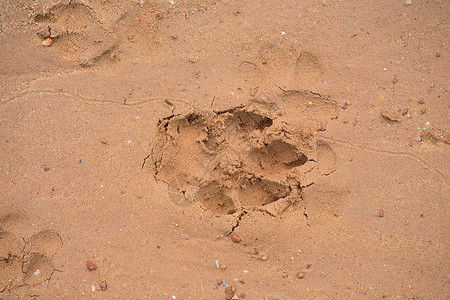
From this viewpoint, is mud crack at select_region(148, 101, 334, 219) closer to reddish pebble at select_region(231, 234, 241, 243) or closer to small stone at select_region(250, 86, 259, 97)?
small stone at select_region(250, 86, 259, 97)

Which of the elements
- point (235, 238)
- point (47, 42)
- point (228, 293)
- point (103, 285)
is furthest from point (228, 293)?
point (47, 42)

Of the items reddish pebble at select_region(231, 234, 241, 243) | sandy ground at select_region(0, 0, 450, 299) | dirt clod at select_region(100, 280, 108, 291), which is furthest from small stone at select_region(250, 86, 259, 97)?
dirt clod at select_region(100, 280, 108, 291)

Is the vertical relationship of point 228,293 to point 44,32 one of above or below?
below

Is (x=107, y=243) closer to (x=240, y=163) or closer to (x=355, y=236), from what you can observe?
(x=240, y=163)

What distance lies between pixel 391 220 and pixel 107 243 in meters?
2.26

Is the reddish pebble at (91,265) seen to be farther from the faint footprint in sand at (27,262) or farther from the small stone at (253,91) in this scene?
the small stone at (253,91)

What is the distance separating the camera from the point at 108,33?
307cm

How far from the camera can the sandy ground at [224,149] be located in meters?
2.80

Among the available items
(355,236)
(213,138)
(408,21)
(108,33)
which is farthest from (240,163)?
(408,21)

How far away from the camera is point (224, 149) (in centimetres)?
305

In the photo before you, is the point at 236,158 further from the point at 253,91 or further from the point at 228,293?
the point at 228,293

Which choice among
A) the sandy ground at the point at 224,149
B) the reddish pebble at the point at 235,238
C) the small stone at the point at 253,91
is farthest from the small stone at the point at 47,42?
the reddish pebble at the point at 235,238

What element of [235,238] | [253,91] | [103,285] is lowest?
[103,285]

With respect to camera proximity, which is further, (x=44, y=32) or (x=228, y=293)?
(x=44, y=32)
